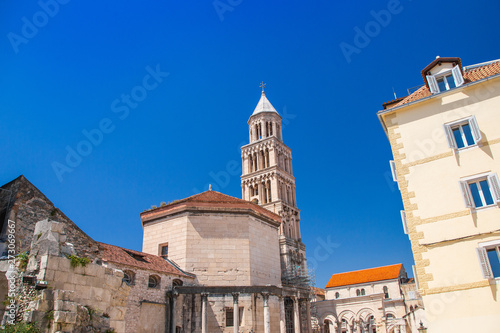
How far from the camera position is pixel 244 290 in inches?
985

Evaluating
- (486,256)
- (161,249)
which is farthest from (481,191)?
(161,249)

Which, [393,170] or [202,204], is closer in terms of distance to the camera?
[393,170]

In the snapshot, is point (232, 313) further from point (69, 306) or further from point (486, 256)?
point (69, 306)

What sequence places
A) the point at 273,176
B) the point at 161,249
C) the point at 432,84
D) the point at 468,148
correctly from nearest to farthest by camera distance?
the point at 468,148 → the point at 432,84 → the point at 161,249 → the point at 273,176

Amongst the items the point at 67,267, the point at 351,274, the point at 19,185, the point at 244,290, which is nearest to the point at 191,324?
the point at 244,290

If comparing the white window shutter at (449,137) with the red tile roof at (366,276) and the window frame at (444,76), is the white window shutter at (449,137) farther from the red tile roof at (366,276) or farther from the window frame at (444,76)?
the red tile roof at (366,276)

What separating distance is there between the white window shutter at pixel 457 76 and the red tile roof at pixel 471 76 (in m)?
0.30

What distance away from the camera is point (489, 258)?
1377cm

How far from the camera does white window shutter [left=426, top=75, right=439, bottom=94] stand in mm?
17328

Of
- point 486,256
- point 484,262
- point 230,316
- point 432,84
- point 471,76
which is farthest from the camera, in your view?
point 230,316

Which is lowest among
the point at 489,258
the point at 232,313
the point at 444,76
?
the point at 232,313

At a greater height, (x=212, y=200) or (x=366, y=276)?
(x=212, y=200)

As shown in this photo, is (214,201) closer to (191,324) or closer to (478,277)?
(191,324)

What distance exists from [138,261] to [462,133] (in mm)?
20464
